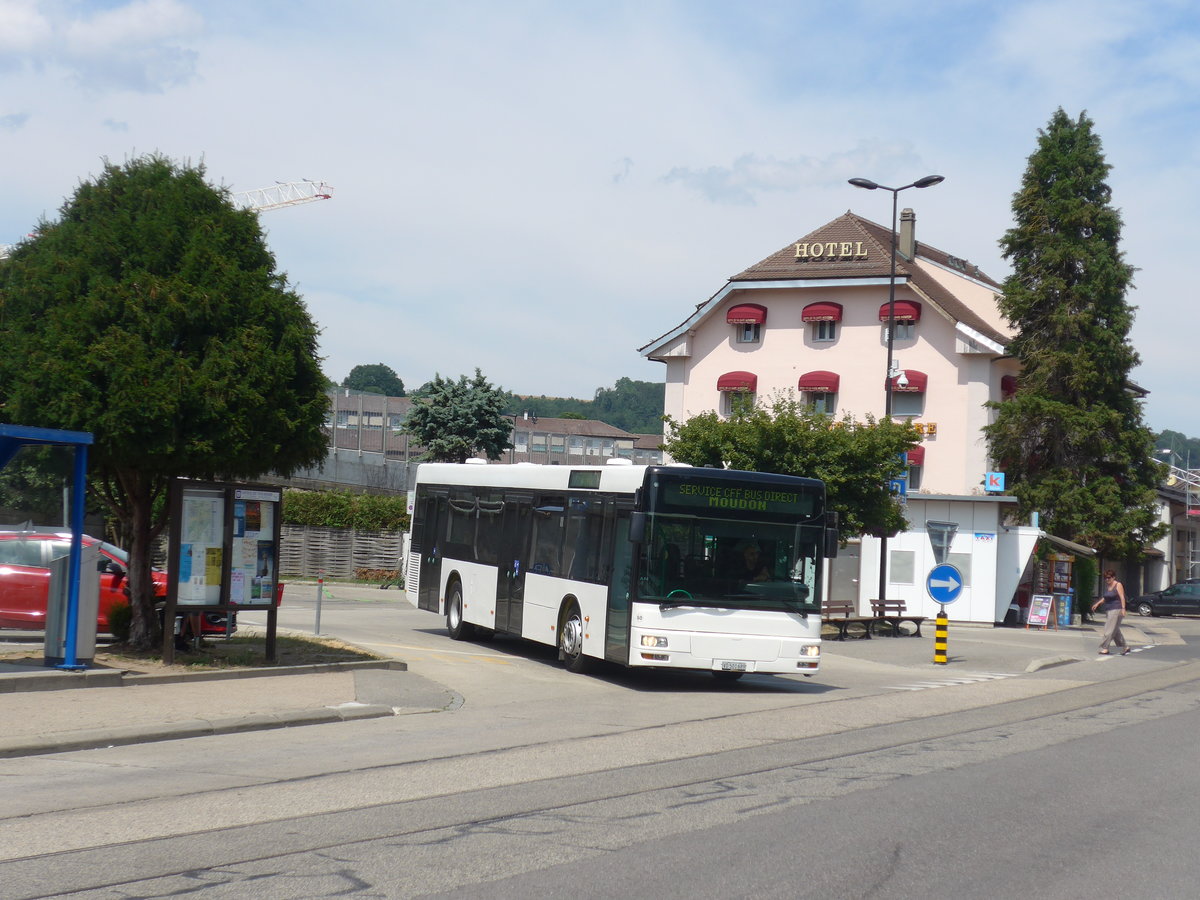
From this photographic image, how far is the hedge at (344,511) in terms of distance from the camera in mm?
41375

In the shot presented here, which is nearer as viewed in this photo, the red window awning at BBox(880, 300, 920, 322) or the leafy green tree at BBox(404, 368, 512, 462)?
the red window awning at BBox(880, 300, 920, 322)

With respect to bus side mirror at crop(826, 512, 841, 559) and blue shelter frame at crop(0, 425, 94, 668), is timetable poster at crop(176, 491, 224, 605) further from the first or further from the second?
bus side mirror at crop(826, 512, 841, 559)

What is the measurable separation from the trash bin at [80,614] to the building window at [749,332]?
40414 millimetres

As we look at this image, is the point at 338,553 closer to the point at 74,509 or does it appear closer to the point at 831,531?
the point at 831,531

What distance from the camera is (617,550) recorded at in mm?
16922

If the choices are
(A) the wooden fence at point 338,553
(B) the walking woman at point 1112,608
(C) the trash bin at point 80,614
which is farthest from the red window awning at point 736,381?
(C) the trash bin at point 80,614

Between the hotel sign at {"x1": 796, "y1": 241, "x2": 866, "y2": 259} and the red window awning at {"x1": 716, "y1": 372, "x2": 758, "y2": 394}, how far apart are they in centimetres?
535

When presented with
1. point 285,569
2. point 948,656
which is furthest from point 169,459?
point 285,569

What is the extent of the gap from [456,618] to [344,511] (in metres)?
20.2

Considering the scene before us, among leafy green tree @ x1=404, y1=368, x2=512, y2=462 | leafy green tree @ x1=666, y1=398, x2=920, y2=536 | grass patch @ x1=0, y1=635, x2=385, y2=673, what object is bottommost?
grass patch @ x1=0, y1=635, x2=385, y2=673

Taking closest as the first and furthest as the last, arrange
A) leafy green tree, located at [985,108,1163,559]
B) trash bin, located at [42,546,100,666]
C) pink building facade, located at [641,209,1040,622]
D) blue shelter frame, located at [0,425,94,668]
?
blue shelter frame, located at [0,425,94,668], trash bin, located at [42,546,100,666], leafy green tree, located at [985,108,1163,559], pink building facade, located at [641,209,1040,622]

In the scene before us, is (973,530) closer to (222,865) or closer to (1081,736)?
(1081,736)

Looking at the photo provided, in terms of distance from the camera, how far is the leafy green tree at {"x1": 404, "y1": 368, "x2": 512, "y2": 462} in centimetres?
5556

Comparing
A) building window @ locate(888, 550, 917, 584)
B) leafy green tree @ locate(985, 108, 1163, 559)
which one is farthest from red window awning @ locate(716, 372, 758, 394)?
building window @ locate(888, 550, 917, 584)
